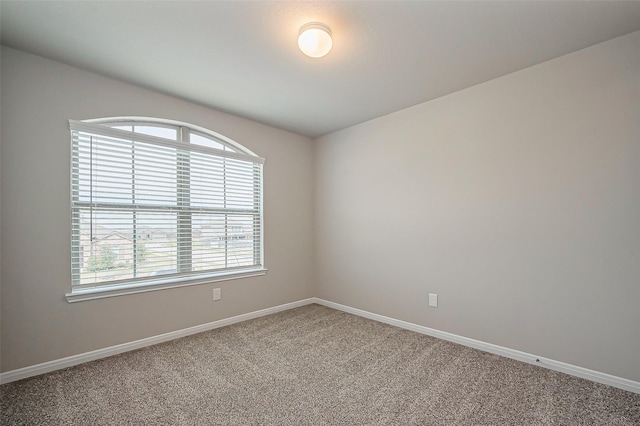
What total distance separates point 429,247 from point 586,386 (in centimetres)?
152

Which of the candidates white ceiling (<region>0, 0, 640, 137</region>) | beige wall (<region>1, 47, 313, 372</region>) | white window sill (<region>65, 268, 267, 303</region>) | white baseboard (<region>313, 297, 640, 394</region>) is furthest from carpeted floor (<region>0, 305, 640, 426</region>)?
white ceiling (<region>0, 0, 640, 137</region>)

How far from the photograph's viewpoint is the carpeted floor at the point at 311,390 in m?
1.75

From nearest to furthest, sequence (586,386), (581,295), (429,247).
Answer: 1. (586,386)
2. (581,295)
3. (429,247)

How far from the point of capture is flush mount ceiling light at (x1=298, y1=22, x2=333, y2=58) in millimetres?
1873

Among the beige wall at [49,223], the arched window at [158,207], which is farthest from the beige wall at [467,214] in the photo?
the arched window at [158,207]

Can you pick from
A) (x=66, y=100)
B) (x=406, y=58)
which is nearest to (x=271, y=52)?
(x=406, y=58)

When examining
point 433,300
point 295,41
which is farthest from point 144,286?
point 433,300

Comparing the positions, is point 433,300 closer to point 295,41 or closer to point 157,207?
point 295,41

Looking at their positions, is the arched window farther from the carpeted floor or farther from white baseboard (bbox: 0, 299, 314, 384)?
the carpeted floor

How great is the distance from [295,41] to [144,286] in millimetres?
2511

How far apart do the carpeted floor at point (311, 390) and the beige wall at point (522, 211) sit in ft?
1.22

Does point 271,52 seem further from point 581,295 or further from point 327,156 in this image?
point 581,295

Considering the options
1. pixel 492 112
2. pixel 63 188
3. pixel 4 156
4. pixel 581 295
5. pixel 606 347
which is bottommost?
pixel 606 347

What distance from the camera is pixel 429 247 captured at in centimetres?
309
